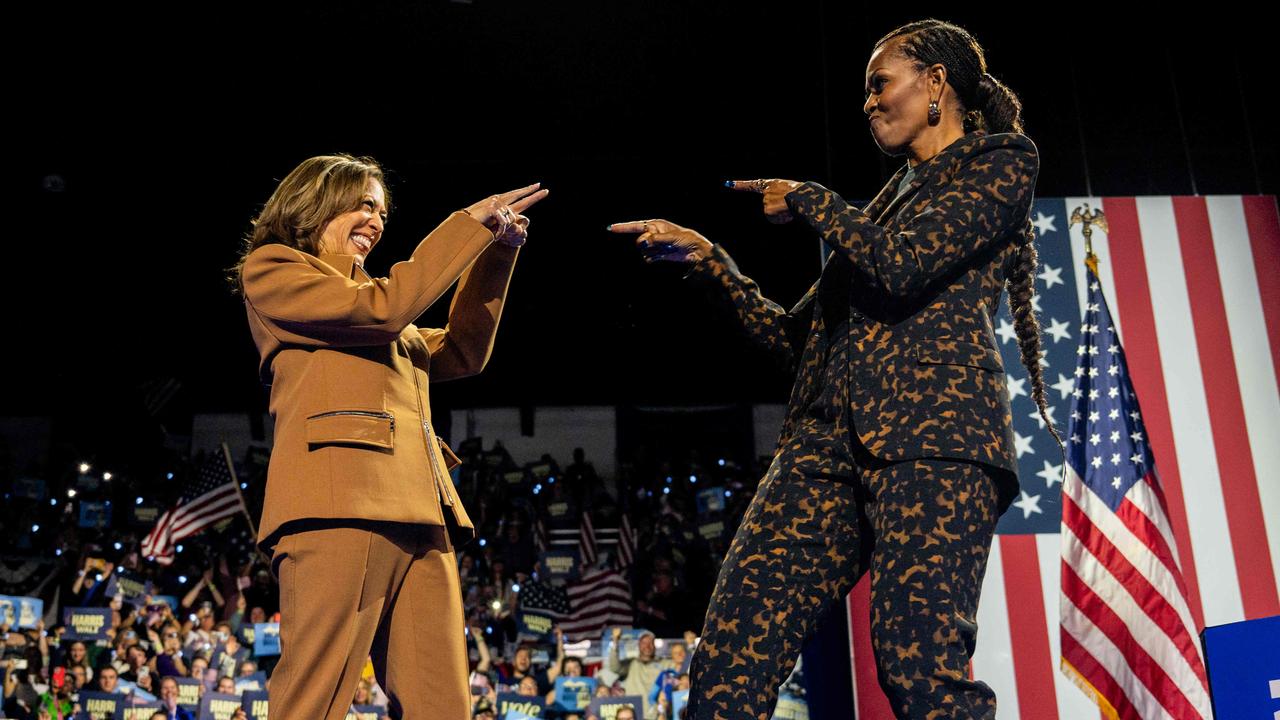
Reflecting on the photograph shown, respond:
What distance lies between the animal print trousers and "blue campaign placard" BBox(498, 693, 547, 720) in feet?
15.5

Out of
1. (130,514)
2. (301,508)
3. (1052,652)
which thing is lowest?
(1052,652)

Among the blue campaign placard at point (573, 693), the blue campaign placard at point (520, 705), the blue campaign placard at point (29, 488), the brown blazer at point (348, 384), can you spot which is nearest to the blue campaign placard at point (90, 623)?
the blue campaign placard at point (520, 705)

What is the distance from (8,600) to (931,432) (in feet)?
23.7

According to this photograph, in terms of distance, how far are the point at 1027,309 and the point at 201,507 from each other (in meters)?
7.93

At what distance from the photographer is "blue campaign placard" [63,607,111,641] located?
7234 millimetres

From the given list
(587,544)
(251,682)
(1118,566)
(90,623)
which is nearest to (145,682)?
(251,682)

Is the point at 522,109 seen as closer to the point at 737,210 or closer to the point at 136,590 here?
the point at 737,210

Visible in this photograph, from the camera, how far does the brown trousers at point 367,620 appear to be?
1723 millimetres

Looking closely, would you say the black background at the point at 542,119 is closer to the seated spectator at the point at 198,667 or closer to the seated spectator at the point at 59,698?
the seated spectator at the point at 198,667

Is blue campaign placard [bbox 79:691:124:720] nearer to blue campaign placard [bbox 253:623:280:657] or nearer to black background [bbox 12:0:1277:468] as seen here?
blue campaign placard [bbox 253:623:280:657]

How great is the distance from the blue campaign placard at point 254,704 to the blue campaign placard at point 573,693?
1568mm

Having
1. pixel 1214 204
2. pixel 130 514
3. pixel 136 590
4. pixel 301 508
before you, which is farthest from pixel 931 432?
pixel 130 514

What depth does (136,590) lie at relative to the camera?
8.49 meters

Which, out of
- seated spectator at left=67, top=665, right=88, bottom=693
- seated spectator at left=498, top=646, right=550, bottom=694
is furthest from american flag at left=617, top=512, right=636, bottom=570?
seated spectator at left=67, top=665, right=88, bottom=693
